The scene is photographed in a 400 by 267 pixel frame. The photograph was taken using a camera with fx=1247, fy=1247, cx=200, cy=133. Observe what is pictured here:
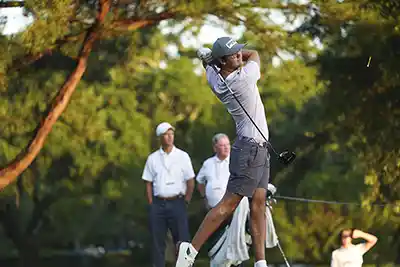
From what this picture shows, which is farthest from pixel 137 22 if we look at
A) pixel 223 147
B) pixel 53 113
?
pixel 223 147

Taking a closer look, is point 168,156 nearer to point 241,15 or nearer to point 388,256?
point 241,15

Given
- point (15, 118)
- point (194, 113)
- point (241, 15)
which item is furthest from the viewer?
point (194, 113)

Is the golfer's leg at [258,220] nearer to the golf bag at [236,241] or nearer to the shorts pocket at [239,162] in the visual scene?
the shorts pocket at [239,162]

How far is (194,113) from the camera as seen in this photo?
175 ft

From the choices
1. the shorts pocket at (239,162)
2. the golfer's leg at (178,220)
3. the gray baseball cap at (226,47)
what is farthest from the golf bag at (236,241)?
the gray baseball cap at (226,47)

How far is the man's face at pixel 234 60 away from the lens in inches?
382

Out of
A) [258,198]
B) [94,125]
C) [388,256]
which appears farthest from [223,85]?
[388,256]

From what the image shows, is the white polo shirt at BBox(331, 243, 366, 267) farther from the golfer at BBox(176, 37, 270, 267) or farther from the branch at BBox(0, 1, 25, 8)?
the branch at BBox(0, 1, 25, 8)

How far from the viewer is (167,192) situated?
14859mm

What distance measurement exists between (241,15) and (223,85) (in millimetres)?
8861

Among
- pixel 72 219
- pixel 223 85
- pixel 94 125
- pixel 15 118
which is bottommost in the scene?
pixel 72 219

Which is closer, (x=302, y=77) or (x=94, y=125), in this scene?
(x=302, y=77)

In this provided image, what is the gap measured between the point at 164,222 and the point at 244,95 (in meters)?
5.43

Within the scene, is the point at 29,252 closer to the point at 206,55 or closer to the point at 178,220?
the point at 178,220
